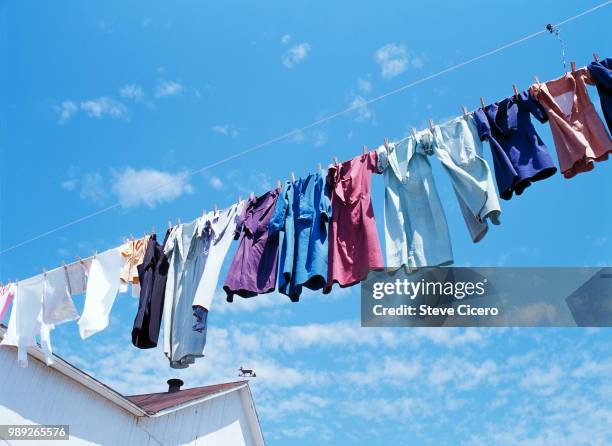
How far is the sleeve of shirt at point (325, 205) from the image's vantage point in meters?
6.10

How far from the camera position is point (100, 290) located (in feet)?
24.5

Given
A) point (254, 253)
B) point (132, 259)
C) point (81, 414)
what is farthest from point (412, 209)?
point (81, 414)

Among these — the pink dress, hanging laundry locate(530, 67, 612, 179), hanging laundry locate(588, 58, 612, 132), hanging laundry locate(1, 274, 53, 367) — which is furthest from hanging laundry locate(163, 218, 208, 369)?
hanging laundry locate(588, 58, 612, 132)

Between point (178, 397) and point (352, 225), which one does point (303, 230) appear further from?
point (178, 397)

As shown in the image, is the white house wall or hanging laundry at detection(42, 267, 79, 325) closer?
hanging laundry at detection(42, 267, 79, 325)

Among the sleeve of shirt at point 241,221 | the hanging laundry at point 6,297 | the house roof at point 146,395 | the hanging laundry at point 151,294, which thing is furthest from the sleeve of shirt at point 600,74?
the house roof at point 146,395

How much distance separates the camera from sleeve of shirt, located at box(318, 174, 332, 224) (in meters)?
6.10

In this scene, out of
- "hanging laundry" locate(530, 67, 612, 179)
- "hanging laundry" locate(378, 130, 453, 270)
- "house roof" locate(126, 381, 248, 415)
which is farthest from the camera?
"house roof" locate(126, 381, 248, 415)

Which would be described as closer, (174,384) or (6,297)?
(6,297)

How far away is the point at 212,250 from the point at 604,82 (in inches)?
168

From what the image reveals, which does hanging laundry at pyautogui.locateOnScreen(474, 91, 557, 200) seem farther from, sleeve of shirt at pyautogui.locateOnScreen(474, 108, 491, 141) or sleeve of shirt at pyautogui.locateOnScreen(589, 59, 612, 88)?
Answer: sleeve of shirt at pyautogui.locateOnScreen(589, 59, 612, 88)

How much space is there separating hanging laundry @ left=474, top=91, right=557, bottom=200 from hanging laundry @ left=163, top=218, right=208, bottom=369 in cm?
342

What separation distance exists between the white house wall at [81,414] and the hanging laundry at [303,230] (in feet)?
20.2

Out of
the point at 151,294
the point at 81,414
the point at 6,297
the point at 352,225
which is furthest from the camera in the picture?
the point at 81,414
